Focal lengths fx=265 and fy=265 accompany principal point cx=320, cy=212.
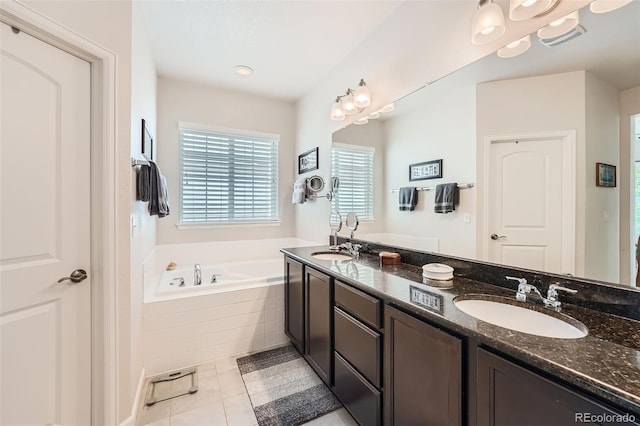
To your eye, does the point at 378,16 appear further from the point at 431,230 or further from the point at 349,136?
the point at 431,230

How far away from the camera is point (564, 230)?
116 cm

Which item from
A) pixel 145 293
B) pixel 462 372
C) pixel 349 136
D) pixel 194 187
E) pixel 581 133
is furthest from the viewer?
pixel 194 187

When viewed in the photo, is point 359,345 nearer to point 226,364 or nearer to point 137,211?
point 226,364

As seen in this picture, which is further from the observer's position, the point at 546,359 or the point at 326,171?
the point at 326,171

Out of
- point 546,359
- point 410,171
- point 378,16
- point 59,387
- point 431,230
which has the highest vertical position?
point 378,16

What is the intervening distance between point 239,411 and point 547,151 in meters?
2.24

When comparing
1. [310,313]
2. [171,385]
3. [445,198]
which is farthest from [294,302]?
[445,198]

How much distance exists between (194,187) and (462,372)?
124 inches

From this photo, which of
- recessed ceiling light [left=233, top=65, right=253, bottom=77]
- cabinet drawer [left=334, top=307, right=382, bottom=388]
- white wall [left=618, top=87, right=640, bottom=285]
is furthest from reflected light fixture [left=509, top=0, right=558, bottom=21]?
recessed ceiling light [left=233, top=65, right=253, bottom=77]

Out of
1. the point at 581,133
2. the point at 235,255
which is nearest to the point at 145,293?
the point at 235,255

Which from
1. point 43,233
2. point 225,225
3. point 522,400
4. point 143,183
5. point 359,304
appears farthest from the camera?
point 225,225

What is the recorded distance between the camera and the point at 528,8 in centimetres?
117

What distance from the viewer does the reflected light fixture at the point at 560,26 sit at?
1104mm

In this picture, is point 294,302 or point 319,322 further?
point 294,302
